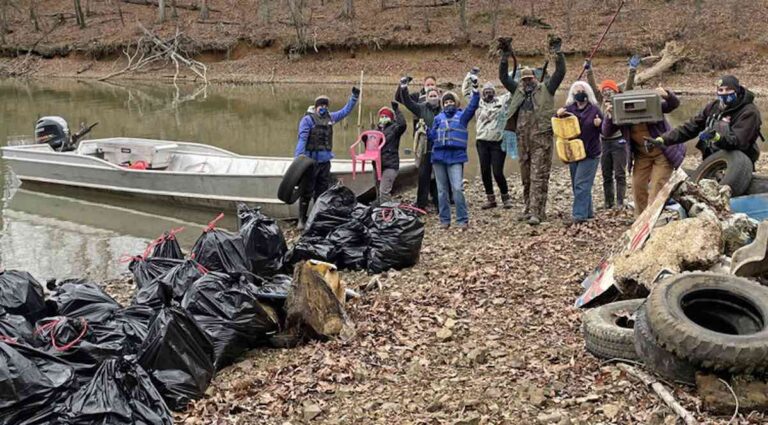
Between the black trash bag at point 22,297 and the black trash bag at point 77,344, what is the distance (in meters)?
0.46

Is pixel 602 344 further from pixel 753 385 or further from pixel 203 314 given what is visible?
pixel 203 314

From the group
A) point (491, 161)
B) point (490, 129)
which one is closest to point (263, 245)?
point (490, 129)

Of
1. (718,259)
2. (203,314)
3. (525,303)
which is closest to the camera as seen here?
(718,259)

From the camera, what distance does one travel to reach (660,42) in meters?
30.6

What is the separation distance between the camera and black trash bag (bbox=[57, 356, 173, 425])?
3811mm

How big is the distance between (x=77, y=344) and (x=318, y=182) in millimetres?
5480

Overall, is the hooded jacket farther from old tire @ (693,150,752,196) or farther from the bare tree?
the bare tree

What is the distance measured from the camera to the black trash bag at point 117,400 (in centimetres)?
381

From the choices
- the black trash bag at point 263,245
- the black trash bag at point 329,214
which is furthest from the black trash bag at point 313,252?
the black trash bag at point 329,214

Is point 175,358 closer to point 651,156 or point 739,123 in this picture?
point 739,123

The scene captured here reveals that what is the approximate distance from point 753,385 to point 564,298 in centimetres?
219

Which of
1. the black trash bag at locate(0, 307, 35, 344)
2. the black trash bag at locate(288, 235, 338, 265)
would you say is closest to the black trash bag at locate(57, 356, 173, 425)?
the black trash bag at locate(0, 307, 35, 344)

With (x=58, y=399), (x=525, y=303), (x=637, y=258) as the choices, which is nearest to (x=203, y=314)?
(x=58, y=399)

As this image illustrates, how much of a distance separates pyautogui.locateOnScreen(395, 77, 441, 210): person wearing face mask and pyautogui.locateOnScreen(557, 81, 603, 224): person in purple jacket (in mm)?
1854
